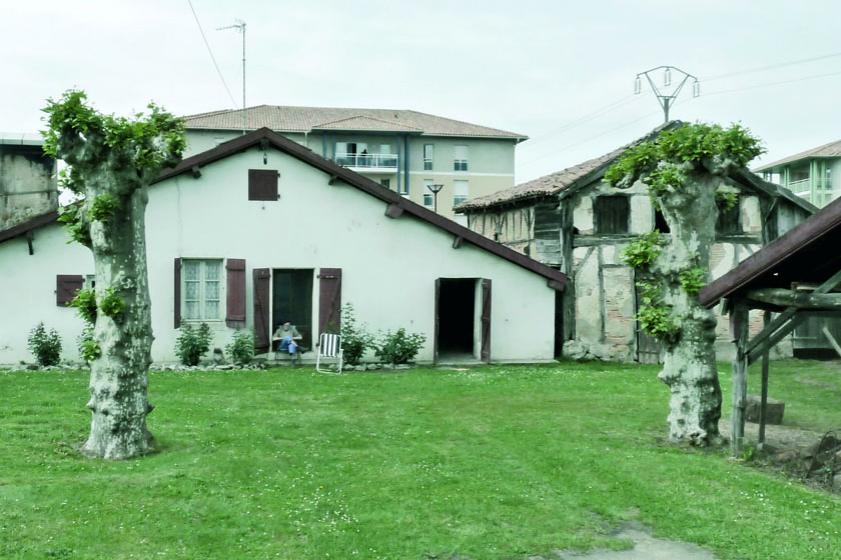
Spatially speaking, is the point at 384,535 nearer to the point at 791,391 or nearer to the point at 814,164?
the point at 791,391

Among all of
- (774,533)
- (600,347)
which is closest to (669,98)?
(600,347)

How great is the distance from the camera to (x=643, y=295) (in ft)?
41.1

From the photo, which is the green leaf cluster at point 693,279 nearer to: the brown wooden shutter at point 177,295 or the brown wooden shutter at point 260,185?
the brown wooden shutter at point 260,185

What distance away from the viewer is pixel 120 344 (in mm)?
10758

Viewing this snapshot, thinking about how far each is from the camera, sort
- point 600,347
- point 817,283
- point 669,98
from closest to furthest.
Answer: point 817,283 < point 600,347 < point 669,98

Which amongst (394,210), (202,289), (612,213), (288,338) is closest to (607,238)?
(612,213)

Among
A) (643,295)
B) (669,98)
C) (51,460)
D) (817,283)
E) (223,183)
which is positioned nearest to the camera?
(51,460)

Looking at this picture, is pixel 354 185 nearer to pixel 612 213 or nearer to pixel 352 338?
pixel 352 338

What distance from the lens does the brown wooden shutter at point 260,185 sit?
2027 centimetres

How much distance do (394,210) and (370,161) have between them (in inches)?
1573

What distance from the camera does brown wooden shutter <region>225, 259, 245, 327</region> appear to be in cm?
1983

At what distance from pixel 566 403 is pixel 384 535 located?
26.7 ft

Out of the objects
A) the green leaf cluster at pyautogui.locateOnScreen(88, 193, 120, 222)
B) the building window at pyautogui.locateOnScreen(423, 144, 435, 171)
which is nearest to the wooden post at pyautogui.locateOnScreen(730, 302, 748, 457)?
the green leaf cluster at pyautogui.locateOnScreen(88, 193, 120, 222)

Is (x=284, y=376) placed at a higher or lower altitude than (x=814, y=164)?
lower
